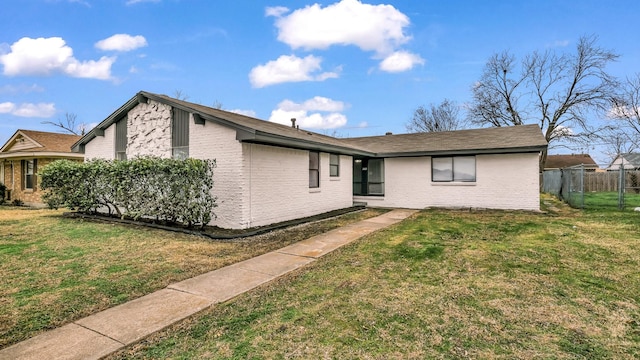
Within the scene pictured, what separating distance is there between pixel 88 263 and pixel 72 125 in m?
38.6

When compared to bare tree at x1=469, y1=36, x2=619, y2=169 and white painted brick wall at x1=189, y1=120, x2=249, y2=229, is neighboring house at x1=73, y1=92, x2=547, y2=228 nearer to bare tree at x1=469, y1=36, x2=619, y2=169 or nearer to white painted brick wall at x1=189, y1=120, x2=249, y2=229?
white painted brick wall at x1=189, y1=120, x2=249, y2=229

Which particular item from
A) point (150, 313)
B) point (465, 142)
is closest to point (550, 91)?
point (465, 142)

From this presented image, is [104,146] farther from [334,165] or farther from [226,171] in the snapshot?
[334,165]

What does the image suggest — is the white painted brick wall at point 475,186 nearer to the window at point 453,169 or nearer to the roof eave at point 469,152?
the window at point 453,169

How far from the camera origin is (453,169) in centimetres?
1321

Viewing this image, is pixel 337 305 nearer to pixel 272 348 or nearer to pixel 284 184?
pixel 272 348

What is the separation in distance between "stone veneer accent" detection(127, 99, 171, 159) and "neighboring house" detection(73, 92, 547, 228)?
1.3 inches

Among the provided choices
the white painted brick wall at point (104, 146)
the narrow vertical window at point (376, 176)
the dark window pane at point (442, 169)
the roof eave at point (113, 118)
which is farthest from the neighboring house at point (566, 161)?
the white painted brick wall at point (104, 146)

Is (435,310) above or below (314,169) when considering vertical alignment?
below

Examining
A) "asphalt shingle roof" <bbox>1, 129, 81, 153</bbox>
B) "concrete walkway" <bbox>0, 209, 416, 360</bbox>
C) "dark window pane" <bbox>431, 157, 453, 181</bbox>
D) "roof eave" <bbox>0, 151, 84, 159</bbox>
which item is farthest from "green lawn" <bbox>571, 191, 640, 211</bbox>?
"asphalt shingle roof" <bbox>1, 129, 81, 153</bbox>

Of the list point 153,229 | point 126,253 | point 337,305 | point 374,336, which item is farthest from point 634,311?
point 153,229

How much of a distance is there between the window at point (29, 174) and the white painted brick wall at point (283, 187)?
49.3 feet

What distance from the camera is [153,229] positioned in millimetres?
8555

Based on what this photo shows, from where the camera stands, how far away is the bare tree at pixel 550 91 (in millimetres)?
25766
